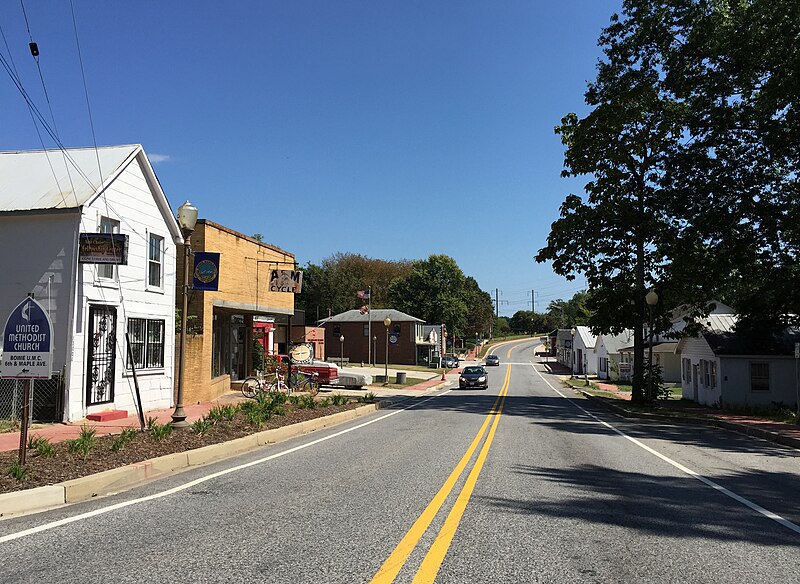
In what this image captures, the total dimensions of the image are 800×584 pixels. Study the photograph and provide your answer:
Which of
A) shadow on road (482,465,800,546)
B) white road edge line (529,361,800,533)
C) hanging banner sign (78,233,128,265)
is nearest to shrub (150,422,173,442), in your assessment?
hanging banner sign (78,233,128,265)

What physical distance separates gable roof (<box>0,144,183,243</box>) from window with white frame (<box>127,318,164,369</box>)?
322 cm

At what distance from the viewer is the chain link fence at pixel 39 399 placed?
46.1 ft

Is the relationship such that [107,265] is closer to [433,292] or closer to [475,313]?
[433,292]

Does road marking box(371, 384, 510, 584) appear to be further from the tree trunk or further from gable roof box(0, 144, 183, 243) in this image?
the tree trunk

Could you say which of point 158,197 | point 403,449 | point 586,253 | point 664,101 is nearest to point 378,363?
Result: point 586,253

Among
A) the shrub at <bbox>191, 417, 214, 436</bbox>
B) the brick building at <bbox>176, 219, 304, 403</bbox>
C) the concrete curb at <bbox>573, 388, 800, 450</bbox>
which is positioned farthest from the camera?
the brick building at <bbox>176, 219, 304, 403</bbox>

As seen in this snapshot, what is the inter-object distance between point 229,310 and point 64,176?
8.05 meters

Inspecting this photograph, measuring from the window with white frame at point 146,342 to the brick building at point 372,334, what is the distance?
2072 inches

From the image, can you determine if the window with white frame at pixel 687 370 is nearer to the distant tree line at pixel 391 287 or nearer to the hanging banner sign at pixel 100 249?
the hanging banner sign at pixel 100 249

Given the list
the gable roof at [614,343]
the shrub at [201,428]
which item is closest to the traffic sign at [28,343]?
the shrub at [201,428]

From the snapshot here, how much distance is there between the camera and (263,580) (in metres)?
4.66

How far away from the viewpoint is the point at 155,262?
18.3m

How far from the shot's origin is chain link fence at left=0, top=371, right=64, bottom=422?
14.1 meters

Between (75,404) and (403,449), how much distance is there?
786 cm
